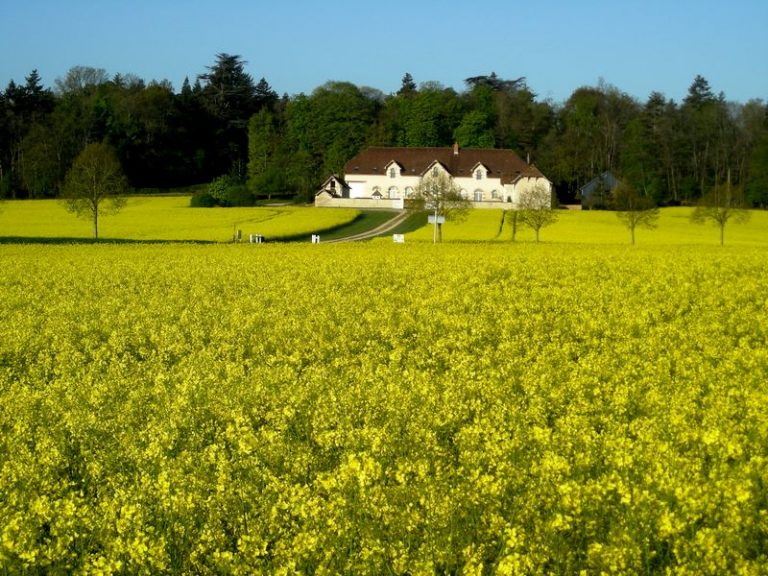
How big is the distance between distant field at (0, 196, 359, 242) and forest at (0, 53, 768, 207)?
631 inches

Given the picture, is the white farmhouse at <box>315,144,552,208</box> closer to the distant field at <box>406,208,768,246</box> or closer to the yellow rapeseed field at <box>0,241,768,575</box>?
the distant field at <box>406,208,768,246</box>

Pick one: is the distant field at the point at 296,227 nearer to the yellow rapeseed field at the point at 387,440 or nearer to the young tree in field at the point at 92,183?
the young tree in field at the point at 92,183

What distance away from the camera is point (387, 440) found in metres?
8.52

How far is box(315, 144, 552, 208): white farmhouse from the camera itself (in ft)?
369

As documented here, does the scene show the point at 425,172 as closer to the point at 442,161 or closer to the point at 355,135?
the point at 442,161

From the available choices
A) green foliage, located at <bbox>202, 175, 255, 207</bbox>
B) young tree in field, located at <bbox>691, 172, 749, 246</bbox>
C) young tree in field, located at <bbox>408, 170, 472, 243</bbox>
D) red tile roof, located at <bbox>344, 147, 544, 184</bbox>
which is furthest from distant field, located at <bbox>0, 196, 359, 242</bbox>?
young tree in field, located at <bbox>691, 172, 749, 246</bbox>

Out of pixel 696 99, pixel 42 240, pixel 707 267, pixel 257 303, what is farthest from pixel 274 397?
pixel 696 99

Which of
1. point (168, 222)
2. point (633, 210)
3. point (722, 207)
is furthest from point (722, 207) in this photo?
point (168, 222)

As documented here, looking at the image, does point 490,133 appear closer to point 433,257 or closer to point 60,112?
point 60,112

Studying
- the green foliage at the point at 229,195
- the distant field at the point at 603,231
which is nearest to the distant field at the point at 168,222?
the green foliage at the point at 229,195

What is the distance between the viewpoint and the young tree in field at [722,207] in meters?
63.9

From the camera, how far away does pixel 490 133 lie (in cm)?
13050

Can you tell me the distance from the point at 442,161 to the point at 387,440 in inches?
4311

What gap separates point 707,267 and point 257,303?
17.0 meters
